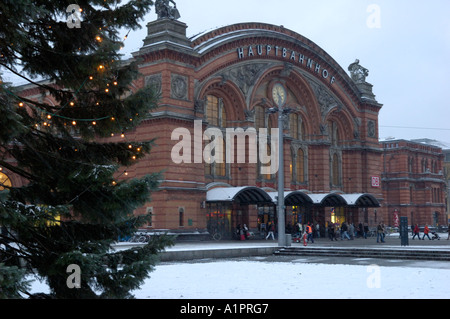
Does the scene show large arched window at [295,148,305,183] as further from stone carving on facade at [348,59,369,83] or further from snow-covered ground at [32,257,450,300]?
snow-covered ground at [32,257,450,300]

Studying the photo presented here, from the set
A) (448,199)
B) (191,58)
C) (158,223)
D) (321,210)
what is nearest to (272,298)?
(158,223)

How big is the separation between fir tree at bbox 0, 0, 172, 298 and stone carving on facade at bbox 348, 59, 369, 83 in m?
50.1

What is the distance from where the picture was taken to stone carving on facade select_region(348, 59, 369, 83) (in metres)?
58.6

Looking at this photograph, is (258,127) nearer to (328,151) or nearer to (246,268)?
(328,151)

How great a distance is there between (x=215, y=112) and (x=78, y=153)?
32.7 meters

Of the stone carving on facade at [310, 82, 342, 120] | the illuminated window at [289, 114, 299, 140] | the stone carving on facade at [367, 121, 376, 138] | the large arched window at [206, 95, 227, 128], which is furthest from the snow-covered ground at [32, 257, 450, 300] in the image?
the stone carving on facade at [367, 121, 376, 138]

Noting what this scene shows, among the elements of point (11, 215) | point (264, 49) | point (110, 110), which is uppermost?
point (264, 49)

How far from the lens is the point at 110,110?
451 inches

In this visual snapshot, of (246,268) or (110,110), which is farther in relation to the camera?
(246,268)

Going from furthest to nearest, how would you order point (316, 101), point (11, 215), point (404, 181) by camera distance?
point (404, 181), point (316, 101), point (11, 215)

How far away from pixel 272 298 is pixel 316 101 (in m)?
41.1

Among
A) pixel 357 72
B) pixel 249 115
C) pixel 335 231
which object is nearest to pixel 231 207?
pixel 249 115

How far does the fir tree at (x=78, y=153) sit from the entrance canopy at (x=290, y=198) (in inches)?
1125

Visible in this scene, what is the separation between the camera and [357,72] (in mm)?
59156
